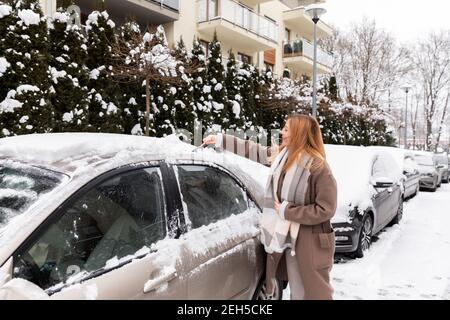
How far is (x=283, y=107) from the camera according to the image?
17750 millimetres

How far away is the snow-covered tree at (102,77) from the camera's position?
998cm

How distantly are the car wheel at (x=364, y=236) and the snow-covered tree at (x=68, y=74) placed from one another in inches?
270

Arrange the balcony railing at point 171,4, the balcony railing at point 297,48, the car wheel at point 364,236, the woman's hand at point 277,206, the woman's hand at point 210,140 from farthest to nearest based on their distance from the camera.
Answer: the balcony railing at point 297,48
the balcony railing at point 171,4
the car wheel at point 364,236
the woman's hand at point 210,140
the woman's hand at point 277,206

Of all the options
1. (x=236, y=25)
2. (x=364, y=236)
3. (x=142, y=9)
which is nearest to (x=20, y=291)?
(x=364, y=236)

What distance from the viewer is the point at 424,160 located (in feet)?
51.3

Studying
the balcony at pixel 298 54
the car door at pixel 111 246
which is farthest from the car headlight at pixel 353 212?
the balcony at pixel 298 54

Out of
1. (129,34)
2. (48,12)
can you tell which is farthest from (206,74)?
(48,12)

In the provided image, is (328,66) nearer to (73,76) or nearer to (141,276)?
(73,76)

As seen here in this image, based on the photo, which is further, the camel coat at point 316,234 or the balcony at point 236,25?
the balcony at point 236,25

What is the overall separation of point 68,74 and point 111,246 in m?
8.43

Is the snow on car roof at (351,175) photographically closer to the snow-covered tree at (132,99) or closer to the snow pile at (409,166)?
the snow pile at (409,166)

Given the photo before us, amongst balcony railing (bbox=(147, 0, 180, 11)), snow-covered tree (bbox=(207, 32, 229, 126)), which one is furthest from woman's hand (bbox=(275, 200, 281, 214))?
balcony railing (bbox=(147, 0, 180, 11))

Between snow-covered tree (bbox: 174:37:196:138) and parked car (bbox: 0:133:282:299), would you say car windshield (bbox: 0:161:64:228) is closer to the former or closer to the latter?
parked car (bbox: 0:133:282:299)

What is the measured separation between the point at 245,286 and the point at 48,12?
11.1 metres
